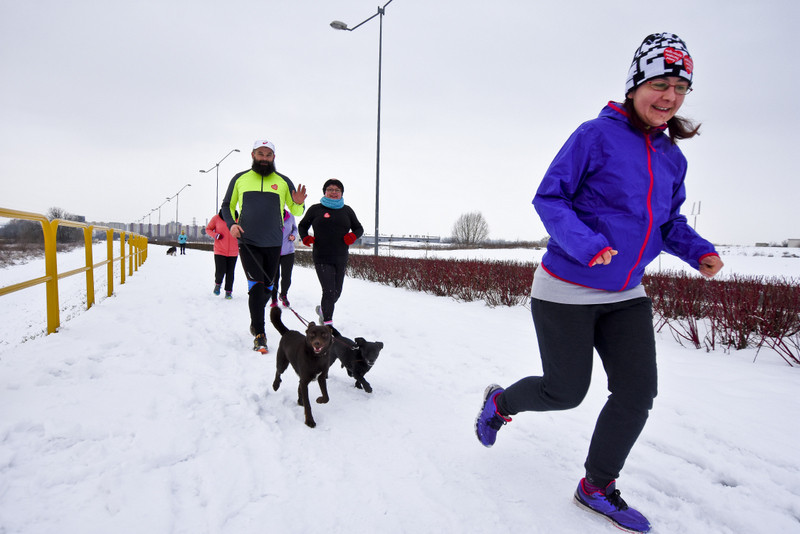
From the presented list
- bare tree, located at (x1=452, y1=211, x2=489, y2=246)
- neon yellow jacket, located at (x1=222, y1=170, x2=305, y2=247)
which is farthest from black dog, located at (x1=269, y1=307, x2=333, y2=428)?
bare tree, located at (x1=452, y1=211, x2=489, y2=246)

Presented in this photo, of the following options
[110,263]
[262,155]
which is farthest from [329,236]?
[110,263]

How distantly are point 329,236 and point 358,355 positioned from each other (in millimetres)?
1959

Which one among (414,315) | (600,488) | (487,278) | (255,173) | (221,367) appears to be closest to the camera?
(600,488)

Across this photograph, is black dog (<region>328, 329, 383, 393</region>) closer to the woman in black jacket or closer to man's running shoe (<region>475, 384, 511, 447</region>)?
man's running shoe (<region>475, 384, 511, 447</region>)

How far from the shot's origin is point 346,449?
2285 millimetres

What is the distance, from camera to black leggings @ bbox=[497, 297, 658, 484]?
5.37ft

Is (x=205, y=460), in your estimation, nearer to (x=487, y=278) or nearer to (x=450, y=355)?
(x=450, y=355)

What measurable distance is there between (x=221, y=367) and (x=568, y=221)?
3.37 metres

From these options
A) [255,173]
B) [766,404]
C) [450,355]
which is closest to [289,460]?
[450,355]

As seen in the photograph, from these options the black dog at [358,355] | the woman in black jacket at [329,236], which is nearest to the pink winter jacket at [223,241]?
the woman in black jacket at [329,236]

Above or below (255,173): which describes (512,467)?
below

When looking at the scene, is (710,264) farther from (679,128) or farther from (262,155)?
(262,155)

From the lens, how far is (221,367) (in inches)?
140

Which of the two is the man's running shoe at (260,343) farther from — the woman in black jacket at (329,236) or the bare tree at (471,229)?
the bare tree at (471,229)
